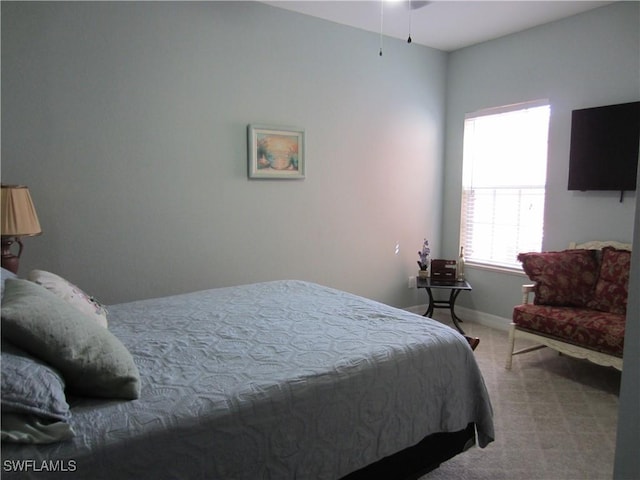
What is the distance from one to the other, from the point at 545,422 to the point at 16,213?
3.19m

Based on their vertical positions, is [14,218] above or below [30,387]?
above

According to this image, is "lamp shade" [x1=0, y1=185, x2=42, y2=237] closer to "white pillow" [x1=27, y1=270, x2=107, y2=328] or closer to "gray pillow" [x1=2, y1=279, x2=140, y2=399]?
"white pillow" [x1=27, y1=270, x2=107, y2=328]

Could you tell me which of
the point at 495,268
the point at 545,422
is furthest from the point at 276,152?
the point at 545,422

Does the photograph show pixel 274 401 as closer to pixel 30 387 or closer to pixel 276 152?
pixel 30 387

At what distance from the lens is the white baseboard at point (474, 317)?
14.4 ft

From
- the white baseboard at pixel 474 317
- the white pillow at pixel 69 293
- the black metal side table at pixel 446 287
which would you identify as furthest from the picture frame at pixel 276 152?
the white baseboard at pixel 474 317

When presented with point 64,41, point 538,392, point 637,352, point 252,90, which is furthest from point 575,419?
point 64,41

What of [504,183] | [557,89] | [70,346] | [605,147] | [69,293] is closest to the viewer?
[70,346]

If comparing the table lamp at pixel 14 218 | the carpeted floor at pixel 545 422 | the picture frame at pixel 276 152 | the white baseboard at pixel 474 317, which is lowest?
the carpeted floor at pixel 545 422

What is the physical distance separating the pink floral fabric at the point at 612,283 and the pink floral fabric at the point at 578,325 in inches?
3.1

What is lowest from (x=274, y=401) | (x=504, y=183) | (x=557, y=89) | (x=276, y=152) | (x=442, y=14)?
(x=274, y=401)

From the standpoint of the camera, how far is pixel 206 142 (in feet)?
11.0

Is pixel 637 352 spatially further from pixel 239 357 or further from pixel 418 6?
pixel 418 6

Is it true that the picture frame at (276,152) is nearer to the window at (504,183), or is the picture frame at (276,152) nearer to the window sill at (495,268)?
the window at (504,183)
